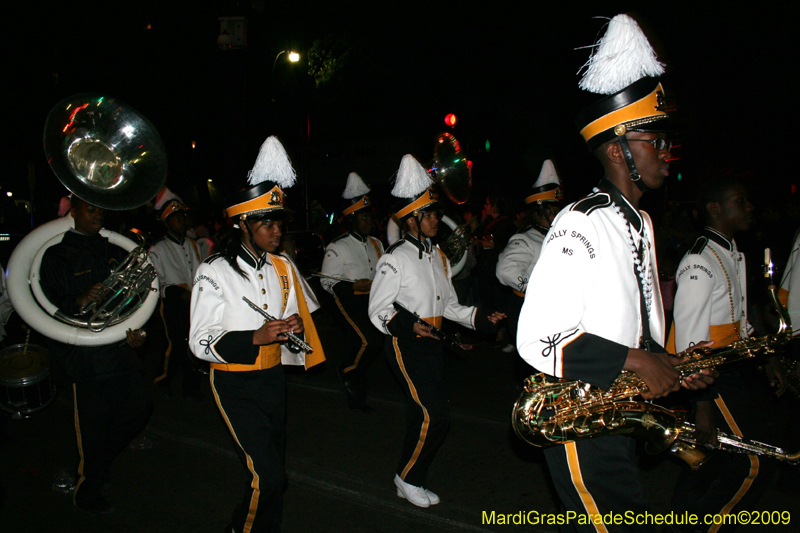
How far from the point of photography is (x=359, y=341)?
6949mm

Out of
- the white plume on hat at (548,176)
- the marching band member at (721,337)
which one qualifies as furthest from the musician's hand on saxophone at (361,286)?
the marching band member at (721,337)

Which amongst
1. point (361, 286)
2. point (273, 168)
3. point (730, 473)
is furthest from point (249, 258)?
point (361, 286)

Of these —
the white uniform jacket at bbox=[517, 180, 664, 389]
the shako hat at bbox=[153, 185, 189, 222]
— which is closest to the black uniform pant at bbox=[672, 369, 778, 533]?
the white uniform jacket at bbox=[517, 180, 664, 389]

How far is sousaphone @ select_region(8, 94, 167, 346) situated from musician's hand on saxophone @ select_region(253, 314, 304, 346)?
5.52 feet

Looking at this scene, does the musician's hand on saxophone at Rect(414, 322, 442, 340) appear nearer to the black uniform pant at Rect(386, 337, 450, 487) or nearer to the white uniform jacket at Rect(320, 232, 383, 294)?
the black uniform pant at Rect(386, 337, 450, 487)

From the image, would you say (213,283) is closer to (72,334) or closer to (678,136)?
(72,334)

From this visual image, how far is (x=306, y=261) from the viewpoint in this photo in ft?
44.9

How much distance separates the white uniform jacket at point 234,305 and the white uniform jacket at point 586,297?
1.84 meters

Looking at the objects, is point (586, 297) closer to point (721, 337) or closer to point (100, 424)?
point (721, 337)

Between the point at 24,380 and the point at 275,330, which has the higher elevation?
the point at 275,330

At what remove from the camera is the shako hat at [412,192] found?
4785 mm

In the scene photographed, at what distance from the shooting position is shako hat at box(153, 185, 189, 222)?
25.1 feet

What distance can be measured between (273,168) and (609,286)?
263cm

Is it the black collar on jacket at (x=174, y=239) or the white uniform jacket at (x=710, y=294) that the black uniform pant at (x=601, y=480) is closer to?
the white uniform jacket at (x=710, y=294)
